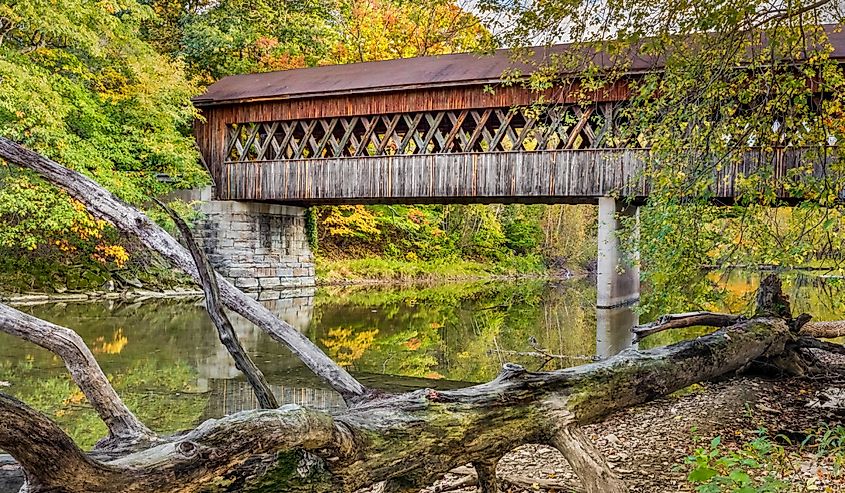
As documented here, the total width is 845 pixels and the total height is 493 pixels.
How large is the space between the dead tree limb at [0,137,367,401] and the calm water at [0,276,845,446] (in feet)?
6.08

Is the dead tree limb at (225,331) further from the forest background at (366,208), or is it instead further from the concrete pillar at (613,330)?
the concrete pillar at (613,330)

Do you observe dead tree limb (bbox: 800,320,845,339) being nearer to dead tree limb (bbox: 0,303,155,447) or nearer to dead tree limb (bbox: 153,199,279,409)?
dead tree limb (bbox: 153,199,279,409)

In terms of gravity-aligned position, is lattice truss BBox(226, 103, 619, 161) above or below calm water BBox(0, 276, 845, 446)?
above

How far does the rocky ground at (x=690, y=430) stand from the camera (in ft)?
9.57

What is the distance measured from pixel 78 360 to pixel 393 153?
13422mm

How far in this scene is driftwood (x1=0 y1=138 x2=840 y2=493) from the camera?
5.11 ft

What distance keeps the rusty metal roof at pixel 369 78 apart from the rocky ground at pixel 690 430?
8.09 meters

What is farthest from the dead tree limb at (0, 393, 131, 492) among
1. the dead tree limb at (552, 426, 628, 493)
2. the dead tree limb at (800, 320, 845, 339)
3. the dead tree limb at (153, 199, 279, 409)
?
the dead tree limb at (800, 320, 845, 339)

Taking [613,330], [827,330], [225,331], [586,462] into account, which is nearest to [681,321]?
[827,330]

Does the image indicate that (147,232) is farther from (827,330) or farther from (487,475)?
(827,330)

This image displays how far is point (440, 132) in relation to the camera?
15.5m

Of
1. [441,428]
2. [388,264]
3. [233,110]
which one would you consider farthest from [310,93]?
[441,428]

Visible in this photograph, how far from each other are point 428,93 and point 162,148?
567cm

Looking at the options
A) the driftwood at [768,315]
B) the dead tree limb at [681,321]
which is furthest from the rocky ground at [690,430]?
the dead tree limb at [681,321]
